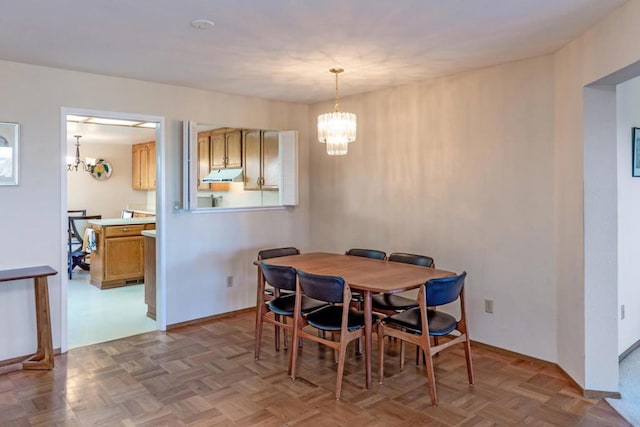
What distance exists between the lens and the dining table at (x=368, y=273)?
2.85 meters

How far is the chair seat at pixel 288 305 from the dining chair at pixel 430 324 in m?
0.57

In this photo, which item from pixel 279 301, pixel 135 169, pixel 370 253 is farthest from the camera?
pixel 135 169

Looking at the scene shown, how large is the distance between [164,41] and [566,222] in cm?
298

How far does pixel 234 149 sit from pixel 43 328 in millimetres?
2566

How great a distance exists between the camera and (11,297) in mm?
3432

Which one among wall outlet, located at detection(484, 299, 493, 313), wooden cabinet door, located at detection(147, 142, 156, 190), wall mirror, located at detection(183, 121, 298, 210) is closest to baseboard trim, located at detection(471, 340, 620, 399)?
wall outlet, located at detection(484, 299, 493, 313)

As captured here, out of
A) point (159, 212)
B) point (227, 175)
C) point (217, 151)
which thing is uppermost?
point (217, 151)

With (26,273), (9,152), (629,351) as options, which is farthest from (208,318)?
(629,351)

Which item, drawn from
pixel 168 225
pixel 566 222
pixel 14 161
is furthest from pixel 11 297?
pixel 566 222

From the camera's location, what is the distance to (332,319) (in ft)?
9.97

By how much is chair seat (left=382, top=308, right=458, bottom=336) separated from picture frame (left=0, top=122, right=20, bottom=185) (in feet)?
9.77

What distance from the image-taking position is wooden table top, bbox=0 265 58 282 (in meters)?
3.16

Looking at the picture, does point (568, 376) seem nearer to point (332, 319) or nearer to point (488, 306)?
point (488, 306)

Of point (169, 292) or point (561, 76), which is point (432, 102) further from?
point (169, 292)
